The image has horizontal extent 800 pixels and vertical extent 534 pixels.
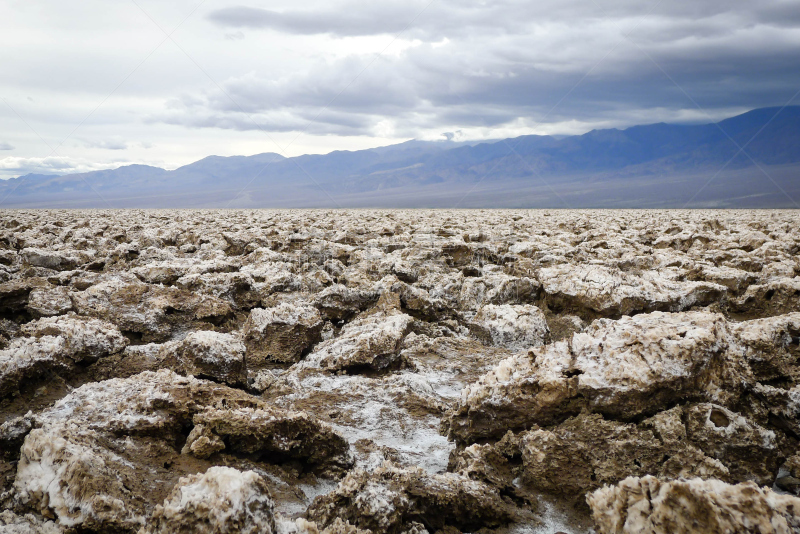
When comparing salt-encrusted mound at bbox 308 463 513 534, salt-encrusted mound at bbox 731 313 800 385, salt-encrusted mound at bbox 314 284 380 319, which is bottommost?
salt-encrusted mound at bbox 308 463 513 534

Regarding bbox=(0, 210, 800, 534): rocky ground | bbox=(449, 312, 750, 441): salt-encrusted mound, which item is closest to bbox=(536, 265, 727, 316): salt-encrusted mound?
bbox=(0, 210, 800, 534): rocky ground

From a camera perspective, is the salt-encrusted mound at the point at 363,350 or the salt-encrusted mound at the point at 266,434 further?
the salt-encrusted mound at the point at 363,350

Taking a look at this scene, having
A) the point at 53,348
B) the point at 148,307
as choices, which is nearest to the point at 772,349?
the point at 53,348

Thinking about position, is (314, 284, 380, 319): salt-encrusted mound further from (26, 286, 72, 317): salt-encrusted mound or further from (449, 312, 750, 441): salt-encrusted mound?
(449, 312, 750, 441): salt-encrusted mound

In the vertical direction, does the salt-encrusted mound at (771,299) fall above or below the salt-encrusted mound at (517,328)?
above

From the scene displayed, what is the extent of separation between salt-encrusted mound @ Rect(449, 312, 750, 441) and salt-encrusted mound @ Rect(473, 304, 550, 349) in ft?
7.71

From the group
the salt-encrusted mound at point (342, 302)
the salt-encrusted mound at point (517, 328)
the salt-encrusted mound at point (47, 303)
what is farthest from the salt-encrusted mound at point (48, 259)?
the salt-encrusted mound at point (517, 328)

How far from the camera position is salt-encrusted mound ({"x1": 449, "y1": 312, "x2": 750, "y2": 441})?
2686 millimetres

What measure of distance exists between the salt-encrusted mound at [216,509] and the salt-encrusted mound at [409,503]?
451mm

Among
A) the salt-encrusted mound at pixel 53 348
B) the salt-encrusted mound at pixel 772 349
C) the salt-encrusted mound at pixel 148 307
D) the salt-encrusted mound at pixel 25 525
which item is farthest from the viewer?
the salt-encrusted mound at pixel 148 307

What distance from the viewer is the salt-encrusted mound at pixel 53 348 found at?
12.3 feet

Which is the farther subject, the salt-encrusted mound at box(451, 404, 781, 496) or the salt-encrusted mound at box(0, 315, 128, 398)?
the salt-encrusted mound at box(0, 315, 128, 398)

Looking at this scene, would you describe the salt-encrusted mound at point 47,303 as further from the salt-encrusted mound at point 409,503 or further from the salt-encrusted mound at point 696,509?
the salt-encrusted mound at point 696,509

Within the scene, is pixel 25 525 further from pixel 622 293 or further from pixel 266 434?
pixel 622 293
